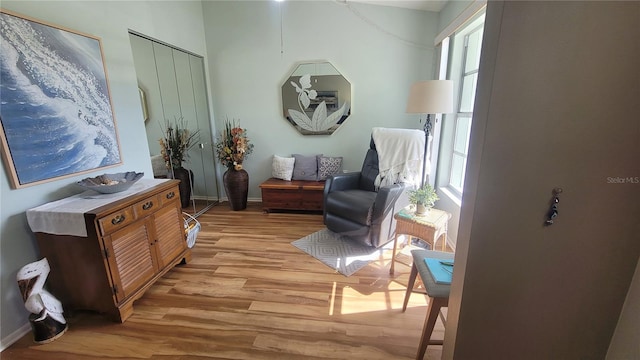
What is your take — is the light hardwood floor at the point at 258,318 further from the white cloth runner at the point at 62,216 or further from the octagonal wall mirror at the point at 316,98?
the octagonal wall mirror at the point at 316,98

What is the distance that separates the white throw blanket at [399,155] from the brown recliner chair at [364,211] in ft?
0.59

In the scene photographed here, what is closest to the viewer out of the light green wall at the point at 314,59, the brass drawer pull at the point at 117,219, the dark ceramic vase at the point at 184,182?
the brass drawer pull at the point at 117,219

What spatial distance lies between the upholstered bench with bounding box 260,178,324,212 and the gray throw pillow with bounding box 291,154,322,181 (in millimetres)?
116

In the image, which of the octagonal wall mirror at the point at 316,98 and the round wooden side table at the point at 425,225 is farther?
the octagonal wall mirror at the point at 316,98

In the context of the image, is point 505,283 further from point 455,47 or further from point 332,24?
point 332,24

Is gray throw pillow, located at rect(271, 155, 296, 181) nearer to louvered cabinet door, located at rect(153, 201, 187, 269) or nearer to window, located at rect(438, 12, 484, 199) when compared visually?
louvered cabinet door, located at rect(153, 201, 187, 269)

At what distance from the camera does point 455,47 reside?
2.62 meters

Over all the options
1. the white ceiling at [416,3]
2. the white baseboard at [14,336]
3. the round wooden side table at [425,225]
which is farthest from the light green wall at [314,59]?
the white baseboard at [14,336]

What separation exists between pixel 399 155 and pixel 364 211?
0.80 metres

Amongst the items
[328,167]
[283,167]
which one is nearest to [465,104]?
[328,167]

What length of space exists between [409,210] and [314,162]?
1718 millimetres

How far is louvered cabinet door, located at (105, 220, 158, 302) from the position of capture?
155 cm

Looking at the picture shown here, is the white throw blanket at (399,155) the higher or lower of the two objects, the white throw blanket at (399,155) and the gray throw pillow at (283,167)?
the higher

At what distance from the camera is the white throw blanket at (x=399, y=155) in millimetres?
2617
